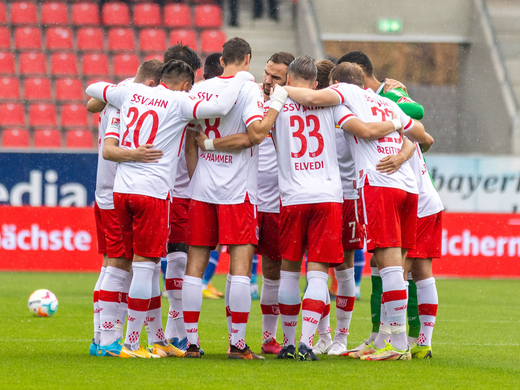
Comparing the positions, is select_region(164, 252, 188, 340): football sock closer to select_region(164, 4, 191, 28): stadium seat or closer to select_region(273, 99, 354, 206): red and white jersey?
select_region(273, 99, 354, 206): red and white jersey

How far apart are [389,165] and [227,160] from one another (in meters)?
1.10

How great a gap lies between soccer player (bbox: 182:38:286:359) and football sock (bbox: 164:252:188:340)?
37 centimetres

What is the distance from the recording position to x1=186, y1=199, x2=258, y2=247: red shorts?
5176 millimetres

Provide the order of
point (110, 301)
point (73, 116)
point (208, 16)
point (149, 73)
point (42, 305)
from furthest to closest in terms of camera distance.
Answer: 1. point (208, 16)
2. point (73, 116)
3. point (42, 305)
4. point (149, 73)
5. point (110, 301)

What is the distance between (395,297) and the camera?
5.14 meters

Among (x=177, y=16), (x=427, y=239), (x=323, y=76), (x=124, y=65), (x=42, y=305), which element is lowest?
(x=42, y=305)

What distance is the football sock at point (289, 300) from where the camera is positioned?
5242mm

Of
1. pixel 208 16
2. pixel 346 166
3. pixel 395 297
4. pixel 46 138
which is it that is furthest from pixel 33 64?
pixel 395 297

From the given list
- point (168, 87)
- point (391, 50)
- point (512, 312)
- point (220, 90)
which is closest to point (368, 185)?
point (220, 90)

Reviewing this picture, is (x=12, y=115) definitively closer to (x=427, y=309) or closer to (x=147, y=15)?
(x=147, y=15)

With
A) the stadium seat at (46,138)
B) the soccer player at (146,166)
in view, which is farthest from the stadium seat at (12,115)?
the soccer player at (146,166)

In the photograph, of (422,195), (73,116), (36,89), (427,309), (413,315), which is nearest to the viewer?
(427,309)

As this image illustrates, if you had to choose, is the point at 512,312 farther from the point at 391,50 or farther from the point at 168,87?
the point at 391,50

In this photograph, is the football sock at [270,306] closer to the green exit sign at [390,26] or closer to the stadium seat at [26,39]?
the stadium seat at [26,39]
